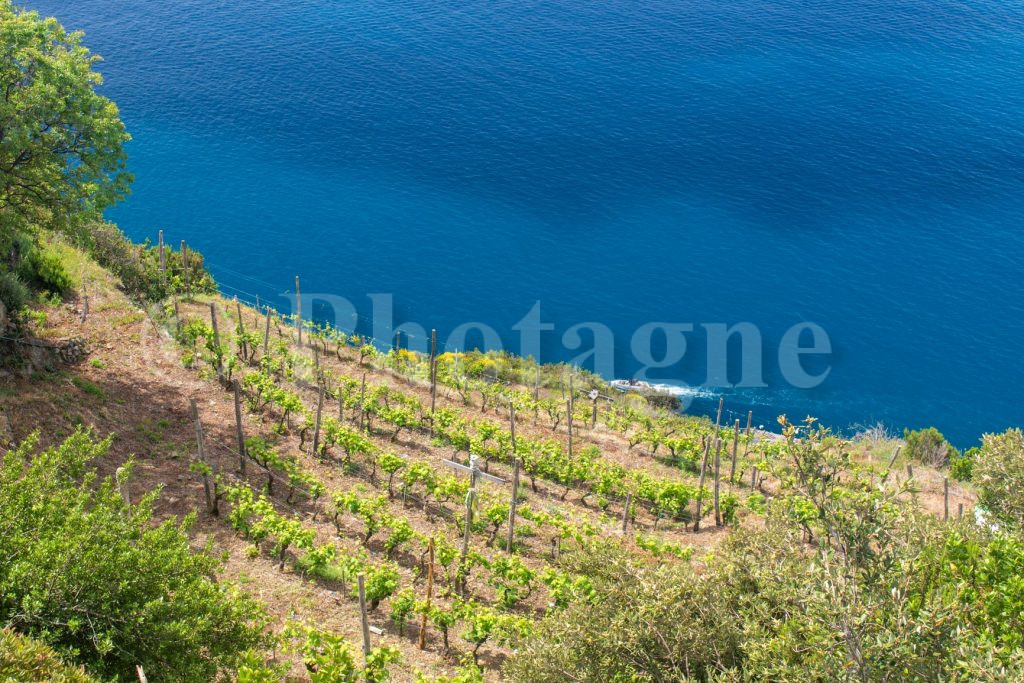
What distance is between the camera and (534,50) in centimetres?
8506

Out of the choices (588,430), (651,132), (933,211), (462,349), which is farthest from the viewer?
(651,132)

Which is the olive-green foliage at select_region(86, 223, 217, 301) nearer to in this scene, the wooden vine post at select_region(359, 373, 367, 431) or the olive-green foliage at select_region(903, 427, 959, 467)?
the wooden vine post at select_region(359, 373, 367, 431)

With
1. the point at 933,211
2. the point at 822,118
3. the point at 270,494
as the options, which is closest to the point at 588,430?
the point at 270,494

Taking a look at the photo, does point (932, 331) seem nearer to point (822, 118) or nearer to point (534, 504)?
point (822, 118)

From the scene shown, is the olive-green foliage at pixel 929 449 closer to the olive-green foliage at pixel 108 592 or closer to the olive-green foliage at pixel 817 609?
the olive-green foliage at pixel 817 609

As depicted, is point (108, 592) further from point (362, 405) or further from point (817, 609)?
point (362, 405)

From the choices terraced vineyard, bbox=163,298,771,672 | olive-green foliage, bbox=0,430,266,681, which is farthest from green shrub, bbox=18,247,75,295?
olive-green foliage, bbox=0,430,266,681

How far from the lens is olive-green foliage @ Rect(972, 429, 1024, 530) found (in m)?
18.3

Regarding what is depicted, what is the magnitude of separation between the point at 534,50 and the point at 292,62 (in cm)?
2360

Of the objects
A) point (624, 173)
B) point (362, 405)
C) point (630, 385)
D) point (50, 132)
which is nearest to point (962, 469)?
point (630, 385)

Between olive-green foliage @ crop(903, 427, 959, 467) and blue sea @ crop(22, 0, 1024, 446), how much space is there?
8.39 meters

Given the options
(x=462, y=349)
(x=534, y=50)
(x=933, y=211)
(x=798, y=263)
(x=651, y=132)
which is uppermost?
(x=534, y=50)

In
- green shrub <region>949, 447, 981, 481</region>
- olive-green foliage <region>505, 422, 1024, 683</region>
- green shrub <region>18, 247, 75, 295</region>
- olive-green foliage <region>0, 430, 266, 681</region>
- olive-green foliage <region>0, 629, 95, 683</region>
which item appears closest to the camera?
olive-green foliage <region>0, 629, 95, 683</region>

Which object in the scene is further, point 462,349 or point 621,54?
point 621,54
